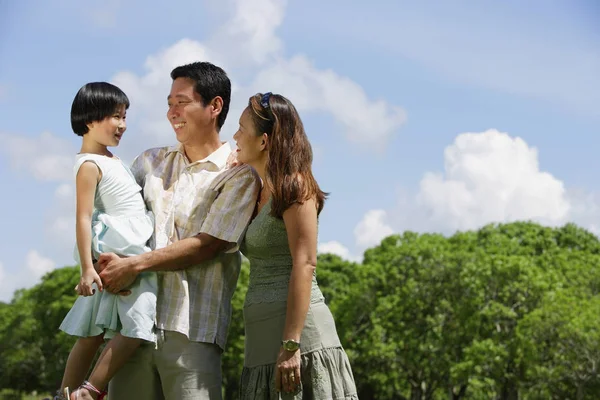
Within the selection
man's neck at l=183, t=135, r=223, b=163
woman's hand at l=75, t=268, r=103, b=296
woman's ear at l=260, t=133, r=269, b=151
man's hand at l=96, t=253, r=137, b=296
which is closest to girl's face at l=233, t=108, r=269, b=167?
woman's ear at l=260, t=133, r=269, b=151

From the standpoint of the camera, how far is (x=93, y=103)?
17.4 ft

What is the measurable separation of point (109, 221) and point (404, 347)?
32.5m

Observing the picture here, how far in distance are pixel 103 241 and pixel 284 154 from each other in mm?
1196

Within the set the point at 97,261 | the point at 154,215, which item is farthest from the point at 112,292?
the point at 154,215

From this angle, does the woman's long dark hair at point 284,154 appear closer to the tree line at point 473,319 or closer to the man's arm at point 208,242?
the man's arm at point 208,242

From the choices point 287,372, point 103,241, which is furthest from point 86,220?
point 287,372

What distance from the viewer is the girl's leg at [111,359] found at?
4.96 metres

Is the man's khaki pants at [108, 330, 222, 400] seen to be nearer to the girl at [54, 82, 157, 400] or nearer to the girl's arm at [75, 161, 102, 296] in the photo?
the girl at [54, 82, 157, 400]

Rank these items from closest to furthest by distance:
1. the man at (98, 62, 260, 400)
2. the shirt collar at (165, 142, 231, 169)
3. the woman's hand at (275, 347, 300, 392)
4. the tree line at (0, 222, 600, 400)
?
the woman's hand at (275, 347, 300, 392)
the man at (98, 62, 260, 400)
the shirt collar at (165, 142, 231, 169)
the tree line at (0, 222, 600, 400)

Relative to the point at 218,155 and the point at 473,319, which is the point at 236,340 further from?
the point at 218,155

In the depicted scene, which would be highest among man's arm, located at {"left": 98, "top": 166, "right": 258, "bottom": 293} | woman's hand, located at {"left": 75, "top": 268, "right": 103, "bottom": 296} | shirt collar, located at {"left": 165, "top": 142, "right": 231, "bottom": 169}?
shirt collar, located at {"left": 165, "top": 142, "right": 231, "bottom": 169}

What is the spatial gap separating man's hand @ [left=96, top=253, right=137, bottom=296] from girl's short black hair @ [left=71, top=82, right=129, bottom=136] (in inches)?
34.7

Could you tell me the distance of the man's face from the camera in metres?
5.43

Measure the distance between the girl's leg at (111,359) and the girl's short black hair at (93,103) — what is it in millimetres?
1328
